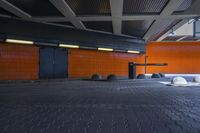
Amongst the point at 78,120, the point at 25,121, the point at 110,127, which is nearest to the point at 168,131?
the point at 110,127

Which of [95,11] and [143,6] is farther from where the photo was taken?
[95,11]

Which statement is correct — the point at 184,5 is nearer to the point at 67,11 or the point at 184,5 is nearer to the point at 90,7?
the point at 90,7

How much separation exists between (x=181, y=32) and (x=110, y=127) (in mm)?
9102

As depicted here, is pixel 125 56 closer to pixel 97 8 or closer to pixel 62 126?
pixel 97 8

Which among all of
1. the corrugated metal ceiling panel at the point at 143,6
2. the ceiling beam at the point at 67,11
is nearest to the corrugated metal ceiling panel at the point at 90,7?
the ceiling beam at the point at 67,11

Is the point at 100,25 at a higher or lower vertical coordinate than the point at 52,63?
higher

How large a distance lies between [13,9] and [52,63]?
229 centimetres

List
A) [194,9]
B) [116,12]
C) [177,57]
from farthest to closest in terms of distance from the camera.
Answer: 1. [177,57]
2. [116,12]
3. [194,9]

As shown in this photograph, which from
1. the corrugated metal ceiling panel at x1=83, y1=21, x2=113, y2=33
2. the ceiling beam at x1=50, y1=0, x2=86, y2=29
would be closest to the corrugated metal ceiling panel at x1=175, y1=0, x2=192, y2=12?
the corrugated metal ceiling panel at x1=83, y1=21, x2=113, y2=33

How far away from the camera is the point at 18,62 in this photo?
5934 mm

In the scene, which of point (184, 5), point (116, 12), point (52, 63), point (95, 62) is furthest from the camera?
point (95, 62)

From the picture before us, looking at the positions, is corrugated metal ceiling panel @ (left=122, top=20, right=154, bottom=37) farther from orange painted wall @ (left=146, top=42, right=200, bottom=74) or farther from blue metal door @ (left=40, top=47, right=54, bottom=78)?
orange painted wall @ (left=146, top=42, right=200, bottom=74)

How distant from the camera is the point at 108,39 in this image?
736 centimetres

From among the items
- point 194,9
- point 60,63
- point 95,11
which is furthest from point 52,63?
point 194,9
